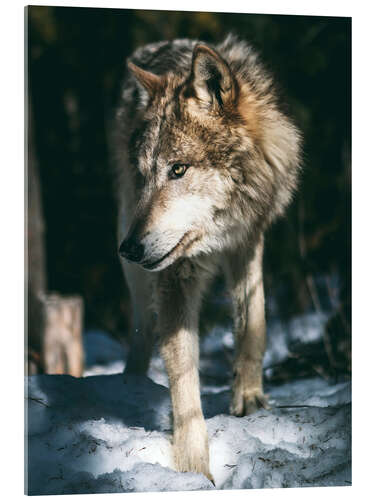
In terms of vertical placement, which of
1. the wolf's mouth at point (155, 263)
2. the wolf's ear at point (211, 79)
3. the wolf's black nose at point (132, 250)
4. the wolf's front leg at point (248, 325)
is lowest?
the wolf's front leg at point (248, 325)

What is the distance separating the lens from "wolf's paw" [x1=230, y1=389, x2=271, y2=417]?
2.77m

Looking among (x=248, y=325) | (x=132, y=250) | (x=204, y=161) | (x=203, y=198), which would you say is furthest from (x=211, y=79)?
(x=248, y=325)

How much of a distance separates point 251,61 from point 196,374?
1424mm

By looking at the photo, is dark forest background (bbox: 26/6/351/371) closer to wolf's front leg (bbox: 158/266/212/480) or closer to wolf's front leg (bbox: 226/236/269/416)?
wolf's front leg (bbox: 226/236/269/416)

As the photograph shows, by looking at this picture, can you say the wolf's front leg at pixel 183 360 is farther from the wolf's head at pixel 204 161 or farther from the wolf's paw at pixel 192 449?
the wolf's head at pixel 204 161

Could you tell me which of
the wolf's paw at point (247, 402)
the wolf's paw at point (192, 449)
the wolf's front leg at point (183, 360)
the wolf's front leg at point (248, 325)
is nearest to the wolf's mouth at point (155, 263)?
the wolf's front leg at point (183, 360)

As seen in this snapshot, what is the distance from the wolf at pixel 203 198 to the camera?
2.42 metres

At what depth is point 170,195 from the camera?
243 centimetres

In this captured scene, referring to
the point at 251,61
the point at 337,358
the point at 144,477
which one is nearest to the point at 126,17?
the point at 251,61

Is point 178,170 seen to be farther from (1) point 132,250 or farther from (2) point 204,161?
(1) point 132,250

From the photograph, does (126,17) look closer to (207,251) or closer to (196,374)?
(207,251)

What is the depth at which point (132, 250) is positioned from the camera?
2.27m

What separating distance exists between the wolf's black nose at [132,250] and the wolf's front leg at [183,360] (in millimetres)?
330

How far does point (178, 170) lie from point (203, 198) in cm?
15
